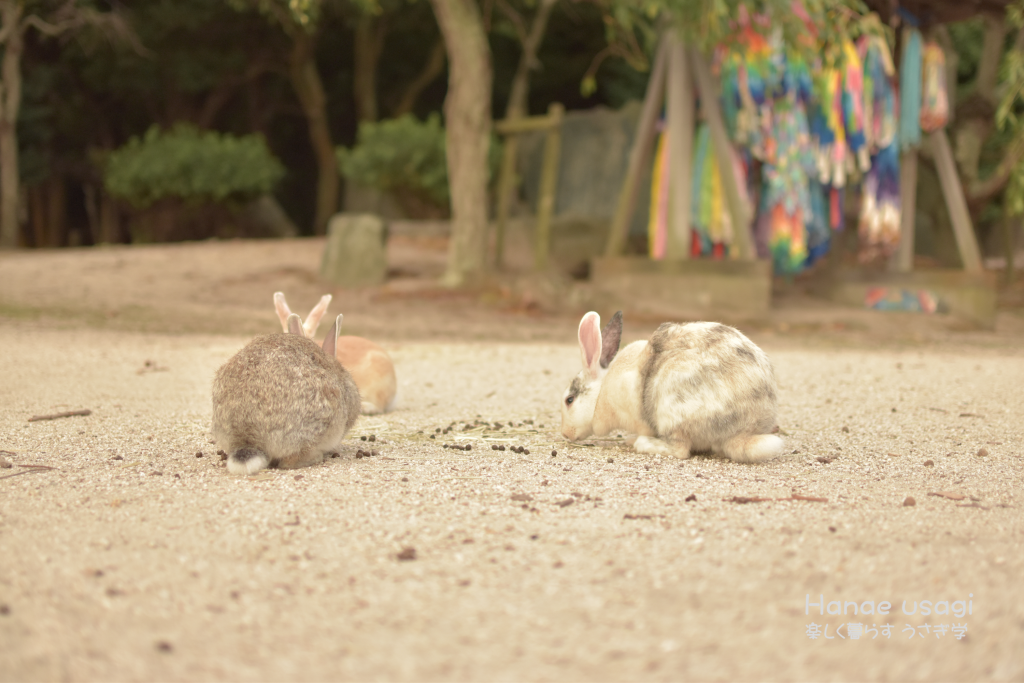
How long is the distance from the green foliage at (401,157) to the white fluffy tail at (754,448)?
498 inches

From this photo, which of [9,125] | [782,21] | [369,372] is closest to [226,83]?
[9,125]

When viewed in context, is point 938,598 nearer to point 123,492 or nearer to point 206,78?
point 123,492

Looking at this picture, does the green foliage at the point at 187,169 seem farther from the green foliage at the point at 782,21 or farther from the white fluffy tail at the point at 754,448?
the white fluffy tail at the point at 754,448

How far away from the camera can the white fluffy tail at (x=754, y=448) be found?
3551 mm

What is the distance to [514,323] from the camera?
952cm

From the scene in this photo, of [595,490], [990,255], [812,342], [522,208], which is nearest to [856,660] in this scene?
[595,490]

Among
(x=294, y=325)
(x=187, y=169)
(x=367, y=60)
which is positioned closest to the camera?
(x=294, y=325)

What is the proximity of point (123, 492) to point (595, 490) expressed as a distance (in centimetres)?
163

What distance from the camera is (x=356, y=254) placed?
11.7 metres

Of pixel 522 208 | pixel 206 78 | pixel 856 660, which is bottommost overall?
pixel 856 660

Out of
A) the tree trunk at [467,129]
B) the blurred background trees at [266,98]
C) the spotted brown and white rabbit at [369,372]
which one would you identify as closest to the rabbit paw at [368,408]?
the spotted brown and white rabbit at [369,372]

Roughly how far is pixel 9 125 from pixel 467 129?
10.4 meters

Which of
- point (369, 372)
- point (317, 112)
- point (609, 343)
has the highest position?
point (317, 112)

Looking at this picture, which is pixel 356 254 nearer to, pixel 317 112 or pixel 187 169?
pixel 187 169
